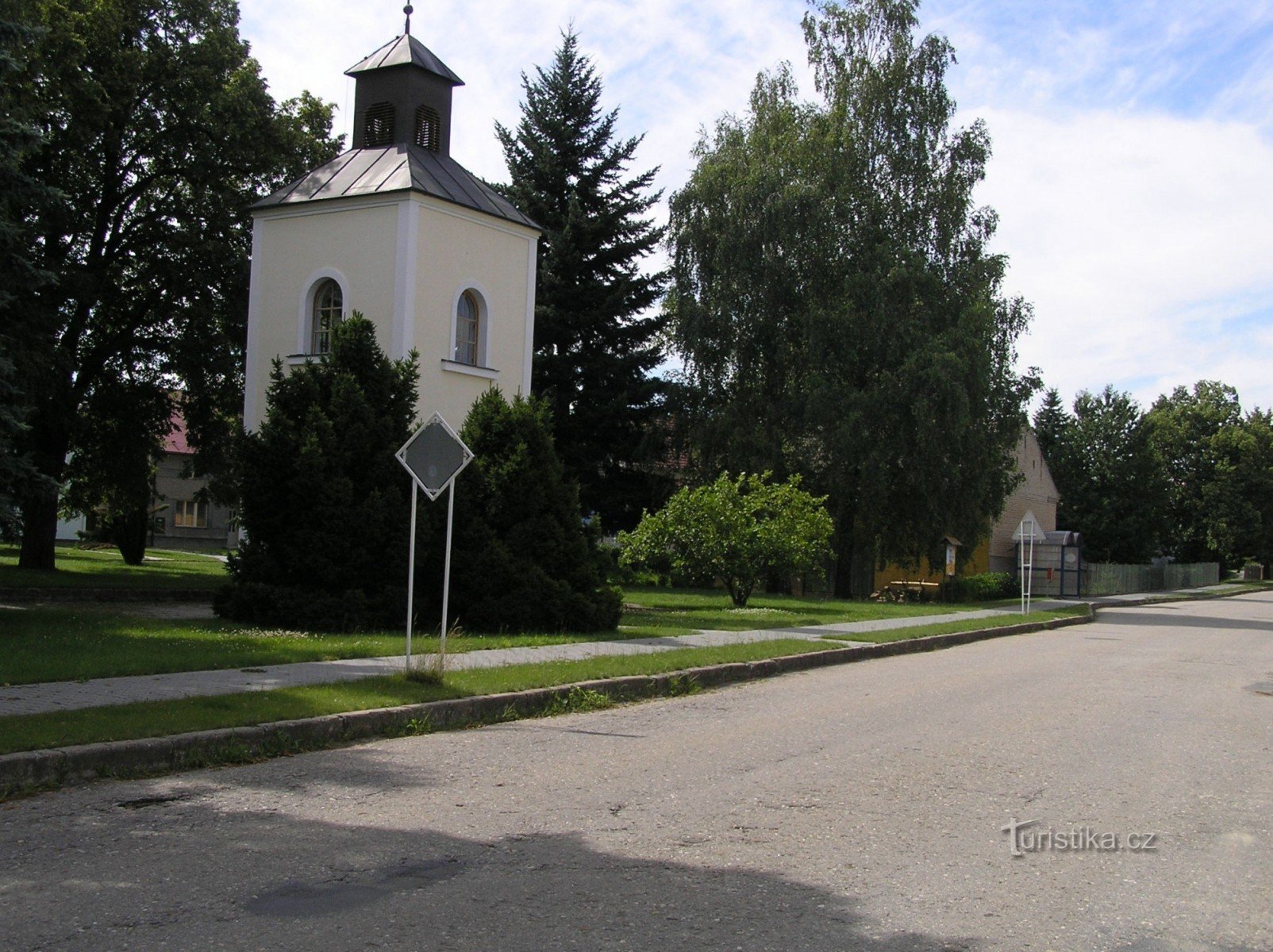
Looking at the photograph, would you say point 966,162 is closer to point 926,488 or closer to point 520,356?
point 926,488

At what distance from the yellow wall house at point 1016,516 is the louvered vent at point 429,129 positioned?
27003 mm

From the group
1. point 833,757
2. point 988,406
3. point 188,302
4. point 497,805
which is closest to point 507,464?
point 833,757

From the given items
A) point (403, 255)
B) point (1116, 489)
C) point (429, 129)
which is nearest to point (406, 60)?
point (429, 129)

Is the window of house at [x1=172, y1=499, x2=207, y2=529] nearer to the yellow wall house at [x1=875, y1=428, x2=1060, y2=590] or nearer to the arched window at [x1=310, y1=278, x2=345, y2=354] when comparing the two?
the yellow wall house at [x1=875, y1=428, x2=1060, y2=590]

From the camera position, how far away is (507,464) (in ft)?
59.8

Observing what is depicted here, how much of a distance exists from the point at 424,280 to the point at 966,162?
852 inches

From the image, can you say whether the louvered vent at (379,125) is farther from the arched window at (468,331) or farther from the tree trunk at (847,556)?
the tree trunk at (847,556)

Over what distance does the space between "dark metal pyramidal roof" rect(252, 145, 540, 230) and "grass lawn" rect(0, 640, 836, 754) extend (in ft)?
38.7

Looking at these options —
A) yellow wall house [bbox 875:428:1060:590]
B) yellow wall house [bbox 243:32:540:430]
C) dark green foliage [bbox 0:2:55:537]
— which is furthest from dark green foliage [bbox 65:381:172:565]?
yellow wall house [bbox 875:428:1060:590]

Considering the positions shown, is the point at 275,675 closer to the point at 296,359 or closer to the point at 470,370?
the point at 470,370

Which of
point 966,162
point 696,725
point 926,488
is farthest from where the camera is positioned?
point 966,162

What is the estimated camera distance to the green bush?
25.5 m

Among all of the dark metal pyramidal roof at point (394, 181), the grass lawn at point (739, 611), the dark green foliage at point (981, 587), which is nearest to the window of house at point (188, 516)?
the grass lawn at point (739, 611)

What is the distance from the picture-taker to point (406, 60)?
23.7 metres
